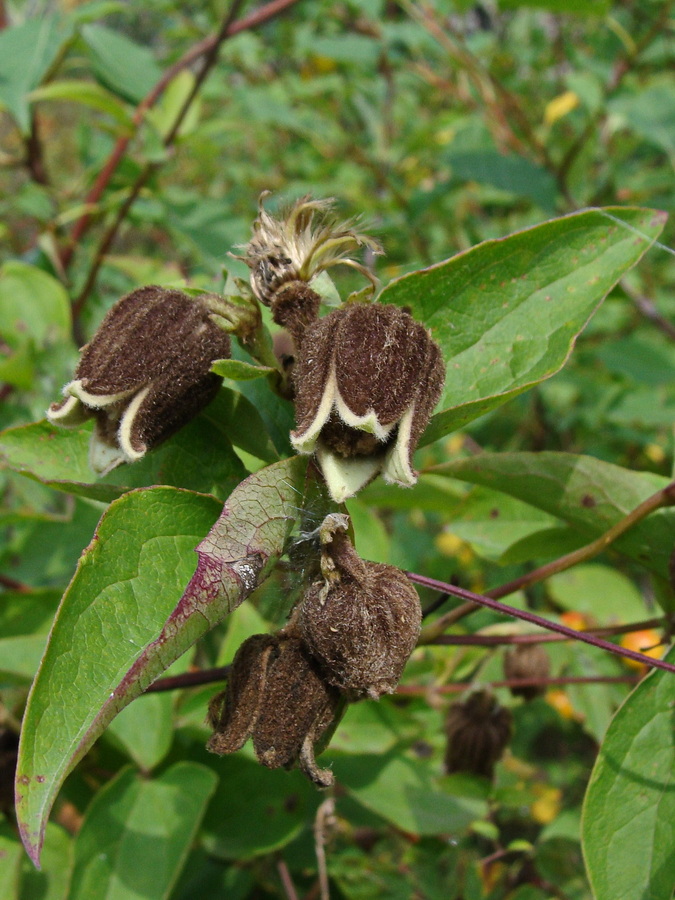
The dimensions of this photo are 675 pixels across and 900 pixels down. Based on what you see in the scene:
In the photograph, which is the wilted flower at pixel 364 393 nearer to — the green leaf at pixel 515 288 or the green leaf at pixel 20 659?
the green leaf at pixel 515 288

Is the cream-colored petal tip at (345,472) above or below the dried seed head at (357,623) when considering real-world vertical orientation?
above

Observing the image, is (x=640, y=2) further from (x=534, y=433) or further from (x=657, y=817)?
(x=657, y=817)


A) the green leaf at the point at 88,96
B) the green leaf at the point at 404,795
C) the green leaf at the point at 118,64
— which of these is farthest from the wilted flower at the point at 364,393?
the green leaf at the point at 118,64

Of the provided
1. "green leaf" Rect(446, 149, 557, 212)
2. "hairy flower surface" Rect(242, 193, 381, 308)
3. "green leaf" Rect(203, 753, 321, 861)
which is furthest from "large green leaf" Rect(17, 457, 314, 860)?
"green leaf" Rect(446, 149, 557, 212)

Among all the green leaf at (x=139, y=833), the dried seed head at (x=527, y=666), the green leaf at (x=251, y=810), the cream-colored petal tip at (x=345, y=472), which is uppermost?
the cream-colored petal tip at (x=345, y=472)

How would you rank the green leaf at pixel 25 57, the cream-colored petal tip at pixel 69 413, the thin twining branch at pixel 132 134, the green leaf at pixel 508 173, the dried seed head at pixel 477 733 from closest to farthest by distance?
the cream-colored petal tip at pixel 69 413 < the dried seed head at pixel 477 733 < the green leaf at pixel 25 57 < the thin twining branch at pixel 132 134 < the green leaf at pixel 508 173

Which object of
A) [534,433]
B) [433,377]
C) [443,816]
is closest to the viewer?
[433,377]

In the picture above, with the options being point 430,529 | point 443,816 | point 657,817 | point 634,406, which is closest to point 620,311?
point 634,406
